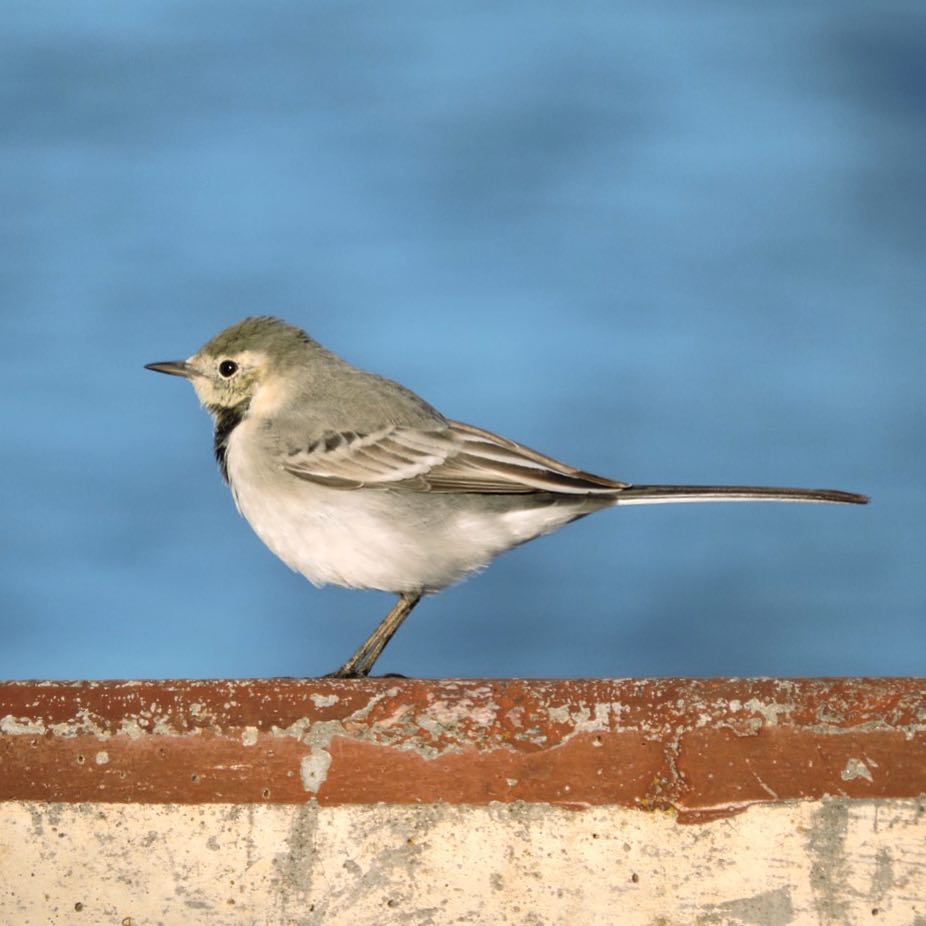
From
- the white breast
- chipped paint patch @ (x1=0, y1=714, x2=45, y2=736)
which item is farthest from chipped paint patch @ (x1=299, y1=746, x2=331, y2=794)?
the white breast

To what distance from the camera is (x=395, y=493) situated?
17.4 ft

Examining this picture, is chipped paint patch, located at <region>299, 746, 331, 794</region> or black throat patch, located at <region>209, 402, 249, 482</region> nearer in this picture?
chipped paint patch, located at <region>299, 746, 331, 794</region>

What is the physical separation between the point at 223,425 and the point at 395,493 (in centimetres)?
102

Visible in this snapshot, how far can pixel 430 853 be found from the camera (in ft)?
10.5

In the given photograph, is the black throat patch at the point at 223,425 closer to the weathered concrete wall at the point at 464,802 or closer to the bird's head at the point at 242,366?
the bird's head at the point at 242,366

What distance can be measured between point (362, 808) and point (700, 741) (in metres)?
0.81

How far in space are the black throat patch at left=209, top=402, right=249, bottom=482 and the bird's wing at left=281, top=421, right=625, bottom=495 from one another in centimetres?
46

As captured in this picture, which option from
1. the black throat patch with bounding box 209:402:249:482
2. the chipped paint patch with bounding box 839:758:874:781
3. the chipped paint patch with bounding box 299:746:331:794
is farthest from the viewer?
the black throat patch with bounding box 209:402:249:482

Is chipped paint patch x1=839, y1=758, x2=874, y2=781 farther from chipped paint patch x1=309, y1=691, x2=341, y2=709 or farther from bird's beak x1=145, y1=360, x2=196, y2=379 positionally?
bird's beak x1=145, y1=360, x2=196, y2=379

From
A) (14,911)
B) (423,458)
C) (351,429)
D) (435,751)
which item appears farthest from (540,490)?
(14,911)

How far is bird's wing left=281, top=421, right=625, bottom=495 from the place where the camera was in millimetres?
5219

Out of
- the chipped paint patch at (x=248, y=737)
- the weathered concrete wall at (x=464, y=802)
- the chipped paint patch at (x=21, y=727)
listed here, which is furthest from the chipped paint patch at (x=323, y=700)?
the chipped paint patch at (x=21, y=727)

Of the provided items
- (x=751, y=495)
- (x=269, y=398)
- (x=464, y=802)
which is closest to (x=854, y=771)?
(x=464, y=802)

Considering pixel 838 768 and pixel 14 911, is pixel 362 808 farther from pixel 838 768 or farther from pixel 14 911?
pixel 838 768
